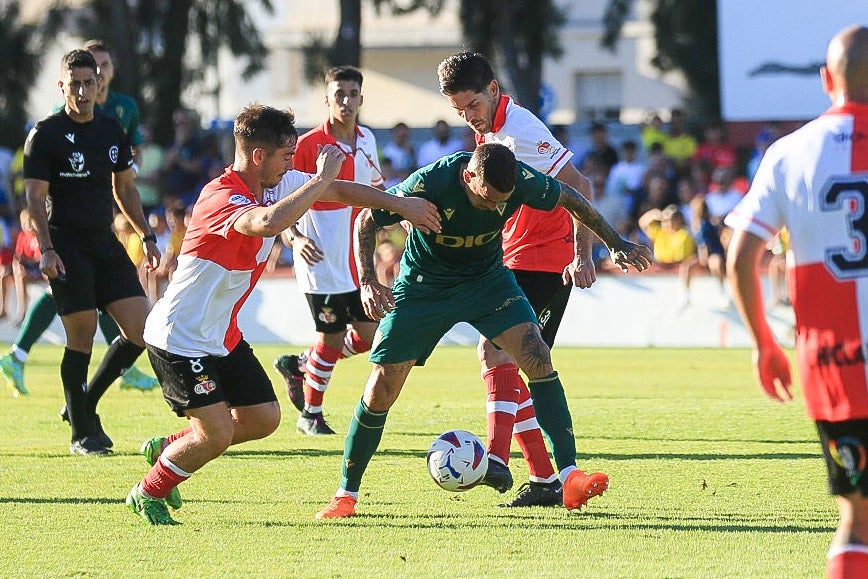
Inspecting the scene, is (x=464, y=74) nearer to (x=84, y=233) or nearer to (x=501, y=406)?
(x=501, y=406)

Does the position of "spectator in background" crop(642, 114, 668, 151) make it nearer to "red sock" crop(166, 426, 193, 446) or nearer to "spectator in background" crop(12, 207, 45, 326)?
"spectator in background" crop(12, 207, 45, 326)

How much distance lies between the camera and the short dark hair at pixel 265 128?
663 centimetres

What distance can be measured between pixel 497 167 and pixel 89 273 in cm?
372

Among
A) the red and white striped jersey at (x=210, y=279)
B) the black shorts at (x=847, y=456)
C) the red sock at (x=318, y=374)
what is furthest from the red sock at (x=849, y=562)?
the red sock at (x=318, y=374)

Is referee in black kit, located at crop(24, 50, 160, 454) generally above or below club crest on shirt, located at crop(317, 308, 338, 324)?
above

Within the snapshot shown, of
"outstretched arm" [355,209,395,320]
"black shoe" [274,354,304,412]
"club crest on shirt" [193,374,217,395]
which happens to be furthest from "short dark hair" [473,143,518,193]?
"black shoe" [274,354,304,412]

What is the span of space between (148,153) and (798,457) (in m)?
16.8

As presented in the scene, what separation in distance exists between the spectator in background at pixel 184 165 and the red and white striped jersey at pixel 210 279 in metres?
16.1

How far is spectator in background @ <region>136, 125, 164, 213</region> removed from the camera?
917 inches

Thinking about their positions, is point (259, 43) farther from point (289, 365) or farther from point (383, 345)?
point (383, 345)

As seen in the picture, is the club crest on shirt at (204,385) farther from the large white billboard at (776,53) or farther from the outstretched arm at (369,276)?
the large white billboard at (776,53)

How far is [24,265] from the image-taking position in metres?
21.2

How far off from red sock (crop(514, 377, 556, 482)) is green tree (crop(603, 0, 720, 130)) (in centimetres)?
2122

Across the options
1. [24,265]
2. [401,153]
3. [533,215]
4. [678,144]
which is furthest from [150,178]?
[533,215]
